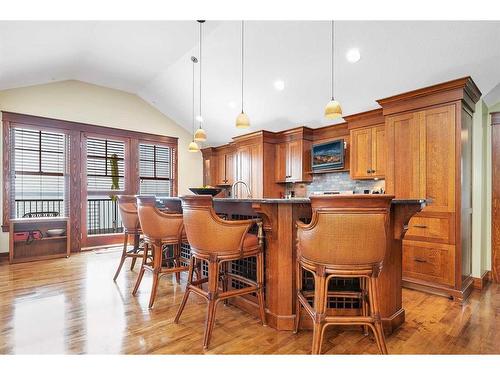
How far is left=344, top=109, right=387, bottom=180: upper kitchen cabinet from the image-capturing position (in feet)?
13.1

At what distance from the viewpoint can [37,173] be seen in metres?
5.07

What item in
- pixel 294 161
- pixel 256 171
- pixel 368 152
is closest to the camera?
pixel 368 152

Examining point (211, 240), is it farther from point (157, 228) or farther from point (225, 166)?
point (225, 166)

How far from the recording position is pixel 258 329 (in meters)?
2.18

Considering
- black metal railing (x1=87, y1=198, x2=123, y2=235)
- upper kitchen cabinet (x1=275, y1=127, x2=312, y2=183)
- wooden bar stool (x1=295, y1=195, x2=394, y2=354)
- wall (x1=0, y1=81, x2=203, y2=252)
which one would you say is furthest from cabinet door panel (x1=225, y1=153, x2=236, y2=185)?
wooden bar stool (x1=295, y1=195, x2=394, y2=354)

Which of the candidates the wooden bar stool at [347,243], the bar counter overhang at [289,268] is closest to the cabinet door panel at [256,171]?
the bar counter overhang at [289,268]

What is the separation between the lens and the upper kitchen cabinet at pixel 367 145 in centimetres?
400

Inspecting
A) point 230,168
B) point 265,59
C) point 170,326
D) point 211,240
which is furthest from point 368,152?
point 170,326

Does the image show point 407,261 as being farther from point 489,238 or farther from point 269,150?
point 269,150

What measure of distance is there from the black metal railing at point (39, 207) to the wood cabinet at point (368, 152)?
5.46 m

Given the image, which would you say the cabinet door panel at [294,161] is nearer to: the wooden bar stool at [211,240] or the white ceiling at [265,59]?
the white ceiling at [265,59]

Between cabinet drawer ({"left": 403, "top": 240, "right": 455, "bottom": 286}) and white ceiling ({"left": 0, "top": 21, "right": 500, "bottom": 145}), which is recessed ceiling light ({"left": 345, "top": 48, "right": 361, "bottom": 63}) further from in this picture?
cabinet drawer ({"left": 403, "top": 240, "right": 455, "bottom": 286})

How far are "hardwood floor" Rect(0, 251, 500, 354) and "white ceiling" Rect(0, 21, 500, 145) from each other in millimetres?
2689

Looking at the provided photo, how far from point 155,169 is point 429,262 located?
18.7 feet
